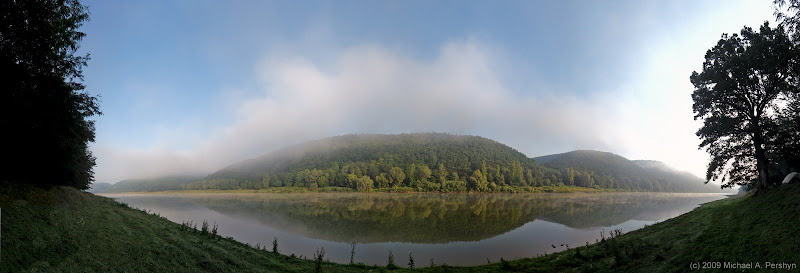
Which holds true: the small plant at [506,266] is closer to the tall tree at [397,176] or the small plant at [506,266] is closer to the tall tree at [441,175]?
the tall tree at [441,175]

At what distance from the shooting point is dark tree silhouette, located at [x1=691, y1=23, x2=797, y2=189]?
73.4 feet

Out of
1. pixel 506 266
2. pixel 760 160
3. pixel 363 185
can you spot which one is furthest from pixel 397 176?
pixel 760 160

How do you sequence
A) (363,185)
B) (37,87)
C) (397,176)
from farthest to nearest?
(397,176) < (363,185) < (37,87)

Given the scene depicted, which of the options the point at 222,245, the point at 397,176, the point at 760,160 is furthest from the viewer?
the point at 397,176

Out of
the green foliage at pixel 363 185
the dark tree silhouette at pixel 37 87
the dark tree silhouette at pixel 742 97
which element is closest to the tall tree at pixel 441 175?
the green foliage at pixel 363 185

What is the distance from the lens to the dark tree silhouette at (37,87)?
1545cm

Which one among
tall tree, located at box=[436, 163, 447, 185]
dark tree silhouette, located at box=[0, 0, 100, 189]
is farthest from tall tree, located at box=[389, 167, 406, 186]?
dark tree silhouette, located at box=[0, 0, 100, 189]

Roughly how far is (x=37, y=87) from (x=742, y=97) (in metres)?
47.6

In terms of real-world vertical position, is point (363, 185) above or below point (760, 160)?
below

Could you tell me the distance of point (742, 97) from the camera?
961 inches

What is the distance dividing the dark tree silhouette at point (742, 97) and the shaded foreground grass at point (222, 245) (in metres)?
6.27

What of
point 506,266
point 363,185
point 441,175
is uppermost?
point 441,175

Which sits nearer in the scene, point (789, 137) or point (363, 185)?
point (789, 137)

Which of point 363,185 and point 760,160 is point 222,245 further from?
point 363,185
